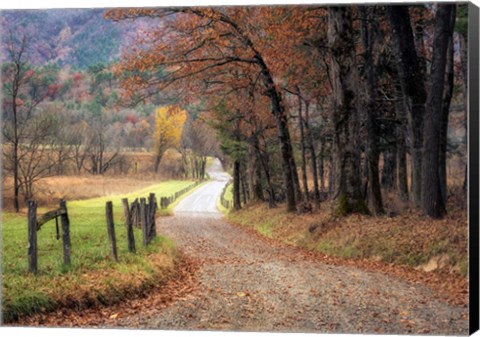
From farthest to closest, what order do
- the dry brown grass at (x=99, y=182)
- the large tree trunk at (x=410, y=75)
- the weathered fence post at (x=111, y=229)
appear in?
the large tree trunk at (x=410, y=75) < the weathered fence post at (x=111, y=229) < the dry brown grass at (x=99, y=182)

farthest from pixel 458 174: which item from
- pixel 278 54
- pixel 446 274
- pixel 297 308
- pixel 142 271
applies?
pixel 278 54

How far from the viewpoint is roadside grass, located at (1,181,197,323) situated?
8508 mm

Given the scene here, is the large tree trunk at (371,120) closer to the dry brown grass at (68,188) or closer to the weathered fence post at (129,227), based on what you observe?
the weathered fence post at (129,227)

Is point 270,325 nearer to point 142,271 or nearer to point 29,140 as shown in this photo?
point 142,271

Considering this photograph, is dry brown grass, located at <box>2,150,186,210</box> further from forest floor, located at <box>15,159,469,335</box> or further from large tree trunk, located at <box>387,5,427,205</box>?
large tree trunk, located at <box>387,5,427,205</box>

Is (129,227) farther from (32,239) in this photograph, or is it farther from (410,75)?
(410,75)

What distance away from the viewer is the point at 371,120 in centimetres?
1686

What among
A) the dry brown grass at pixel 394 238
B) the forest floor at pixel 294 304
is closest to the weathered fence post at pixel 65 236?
the forest floor at pixel 294 304

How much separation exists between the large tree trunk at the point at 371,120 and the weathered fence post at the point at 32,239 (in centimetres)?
847

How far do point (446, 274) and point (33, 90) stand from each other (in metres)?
6.93

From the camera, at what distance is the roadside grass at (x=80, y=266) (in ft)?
27.9

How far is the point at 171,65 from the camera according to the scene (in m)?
14.7

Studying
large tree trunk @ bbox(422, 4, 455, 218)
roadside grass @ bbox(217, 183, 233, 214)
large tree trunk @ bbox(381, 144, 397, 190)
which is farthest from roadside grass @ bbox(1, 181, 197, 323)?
roadside grass @ bbox(217, 183, 233, 214)

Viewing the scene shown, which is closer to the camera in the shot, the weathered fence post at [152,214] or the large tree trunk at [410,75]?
the weathered fence post at [152,214]
